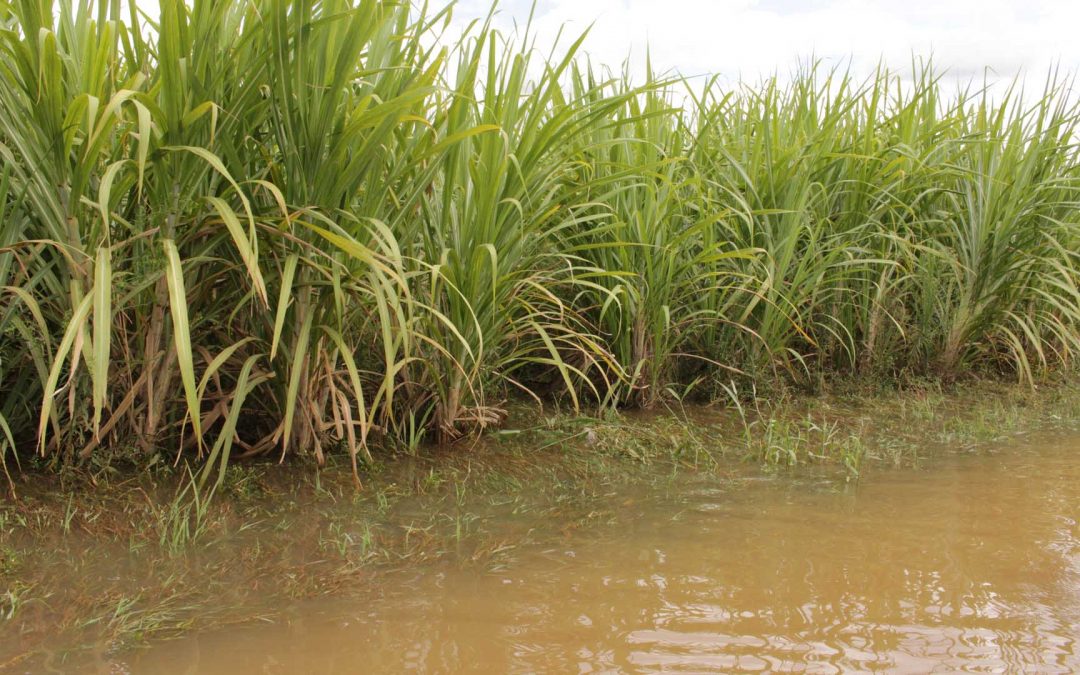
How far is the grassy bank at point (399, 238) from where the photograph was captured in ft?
5.99

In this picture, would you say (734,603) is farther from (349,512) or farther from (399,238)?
(399,238)

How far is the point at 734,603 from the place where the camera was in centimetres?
162

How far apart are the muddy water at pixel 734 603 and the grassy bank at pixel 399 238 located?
449 millimetres

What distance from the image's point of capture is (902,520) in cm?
210

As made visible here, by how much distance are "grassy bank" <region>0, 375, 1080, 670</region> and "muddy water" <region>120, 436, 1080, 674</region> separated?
10 centimetres

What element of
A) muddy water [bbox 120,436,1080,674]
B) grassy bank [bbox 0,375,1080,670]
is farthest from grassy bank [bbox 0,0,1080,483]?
muddy water [bbox 120,436,1080,674]

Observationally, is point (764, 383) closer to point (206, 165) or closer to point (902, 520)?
point (902, 520)

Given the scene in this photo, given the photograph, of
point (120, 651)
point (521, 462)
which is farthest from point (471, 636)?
point (521, 462)

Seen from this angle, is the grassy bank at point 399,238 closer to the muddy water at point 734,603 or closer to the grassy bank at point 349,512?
the grassy bank at point 349,512

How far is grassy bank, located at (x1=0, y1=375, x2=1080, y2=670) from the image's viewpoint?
1.57 m

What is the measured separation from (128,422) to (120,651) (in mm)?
822

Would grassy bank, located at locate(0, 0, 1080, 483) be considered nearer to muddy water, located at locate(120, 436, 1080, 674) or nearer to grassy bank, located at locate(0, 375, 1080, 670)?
grassy bank, located at locate(0, 375, 1080, 670)

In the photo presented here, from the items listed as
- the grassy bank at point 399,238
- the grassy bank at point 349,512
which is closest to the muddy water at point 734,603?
the grassy bank at point 349,512

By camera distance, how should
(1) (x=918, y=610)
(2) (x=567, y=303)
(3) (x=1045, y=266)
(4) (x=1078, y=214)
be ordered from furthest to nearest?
(4) (x=1078, y=214)
(3) (x=1045, y=266)
(2) (x=567, y=303)
(1) (x=918, y=610)
